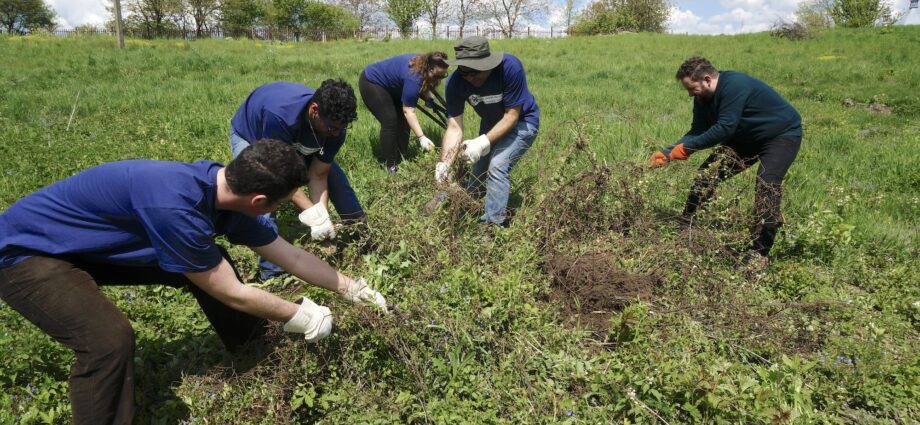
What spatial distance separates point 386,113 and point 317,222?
1.82 metres

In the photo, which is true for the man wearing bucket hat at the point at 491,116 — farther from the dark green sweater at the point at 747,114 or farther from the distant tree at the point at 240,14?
the distant tree at the point at 240,14

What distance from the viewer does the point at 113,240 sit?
1939 millimetres

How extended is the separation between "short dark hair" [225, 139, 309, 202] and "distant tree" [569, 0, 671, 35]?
4430 centimetres

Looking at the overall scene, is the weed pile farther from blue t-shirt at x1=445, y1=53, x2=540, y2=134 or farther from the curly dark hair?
the curly dark hair

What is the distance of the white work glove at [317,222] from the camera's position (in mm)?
3277

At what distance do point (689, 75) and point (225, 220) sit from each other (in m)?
3.00

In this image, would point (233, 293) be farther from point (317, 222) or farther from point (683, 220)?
point (683, 220)

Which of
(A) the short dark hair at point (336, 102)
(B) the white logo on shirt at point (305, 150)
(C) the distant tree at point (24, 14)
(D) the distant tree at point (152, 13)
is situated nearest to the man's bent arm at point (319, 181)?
(B) the white logo on shirt at point (305, 150)

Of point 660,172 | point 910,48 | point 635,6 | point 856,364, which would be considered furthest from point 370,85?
point 635,6

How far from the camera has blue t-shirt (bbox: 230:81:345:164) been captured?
300 cm

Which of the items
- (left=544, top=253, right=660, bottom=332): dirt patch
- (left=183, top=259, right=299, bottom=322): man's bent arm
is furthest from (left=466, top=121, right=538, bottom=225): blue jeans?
(left=183, top=259, right=299, bottom=322): man's bent arm

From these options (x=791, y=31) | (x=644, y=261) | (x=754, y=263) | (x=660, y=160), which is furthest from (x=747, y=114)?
(x=791, y=31)

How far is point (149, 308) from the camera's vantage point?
2895 millimetres

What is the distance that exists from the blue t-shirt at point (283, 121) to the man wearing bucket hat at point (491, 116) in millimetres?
842
